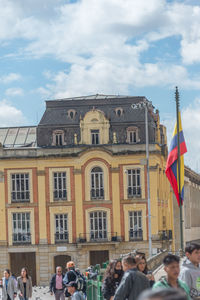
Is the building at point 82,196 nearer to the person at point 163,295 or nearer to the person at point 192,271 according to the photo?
the person at point 192,271

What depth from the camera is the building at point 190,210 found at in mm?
74688

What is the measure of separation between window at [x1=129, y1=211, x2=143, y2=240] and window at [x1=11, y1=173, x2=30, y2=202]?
818 centimetres

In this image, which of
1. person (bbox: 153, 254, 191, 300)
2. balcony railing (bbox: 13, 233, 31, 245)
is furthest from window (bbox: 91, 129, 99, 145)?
person (bbox: 153, 254, 191, 300)

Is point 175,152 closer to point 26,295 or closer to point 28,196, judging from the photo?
point 26,295

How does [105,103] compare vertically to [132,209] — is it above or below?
above

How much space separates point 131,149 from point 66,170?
532 cm

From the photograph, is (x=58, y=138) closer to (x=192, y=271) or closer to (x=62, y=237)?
(x=62, y=237)

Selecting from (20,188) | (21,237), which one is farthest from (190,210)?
(21,237)

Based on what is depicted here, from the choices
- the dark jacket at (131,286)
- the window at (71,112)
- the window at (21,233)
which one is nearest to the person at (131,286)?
the dark jacket at (131,286)

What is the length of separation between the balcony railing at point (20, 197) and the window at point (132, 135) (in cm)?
893

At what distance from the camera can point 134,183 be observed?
193ft

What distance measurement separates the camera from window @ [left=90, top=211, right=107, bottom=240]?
58250 millimetres

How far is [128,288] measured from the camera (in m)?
10.5

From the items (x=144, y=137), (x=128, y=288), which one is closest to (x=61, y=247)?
(x=144, y=137)
